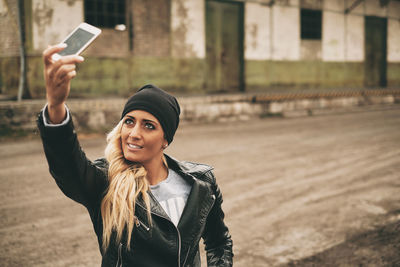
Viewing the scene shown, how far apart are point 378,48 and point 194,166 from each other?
856 inches

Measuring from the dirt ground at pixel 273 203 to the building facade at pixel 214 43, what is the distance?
393 centimetres

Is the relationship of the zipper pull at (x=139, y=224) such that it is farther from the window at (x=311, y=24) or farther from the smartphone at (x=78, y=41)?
the window at (x=311, y=24)

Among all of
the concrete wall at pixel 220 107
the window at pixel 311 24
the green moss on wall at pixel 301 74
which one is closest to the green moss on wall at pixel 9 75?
the concrete wall at pixel 220 107

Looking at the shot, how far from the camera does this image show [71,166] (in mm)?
1478

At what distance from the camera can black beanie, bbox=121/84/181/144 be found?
1.74 m

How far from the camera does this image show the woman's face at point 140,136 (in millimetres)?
1728

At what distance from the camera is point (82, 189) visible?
1.58 meters

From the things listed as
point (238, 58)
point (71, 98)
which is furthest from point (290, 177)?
point (238, 58)

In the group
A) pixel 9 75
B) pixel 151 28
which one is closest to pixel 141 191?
pixel 9 75

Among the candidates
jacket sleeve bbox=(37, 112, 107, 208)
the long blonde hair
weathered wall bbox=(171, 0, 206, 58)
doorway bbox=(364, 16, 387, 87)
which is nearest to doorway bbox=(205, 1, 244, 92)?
weathered wall bbox=(171, 0, 206, 58)

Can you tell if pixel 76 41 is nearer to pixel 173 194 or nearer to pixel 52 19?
pixel 173 194

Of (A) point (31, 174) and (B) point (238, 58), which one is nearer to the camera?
(A) point (31, 174)

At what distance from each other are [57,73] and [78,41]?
16 centimetres

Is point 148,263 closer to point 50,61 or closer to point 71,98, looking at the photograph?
point 50,61
